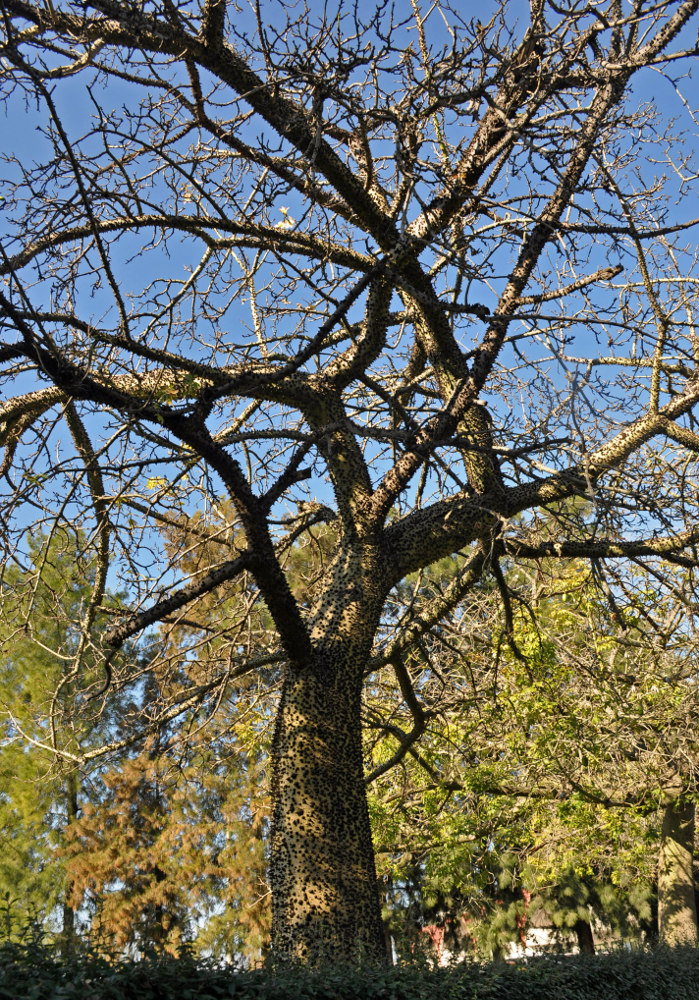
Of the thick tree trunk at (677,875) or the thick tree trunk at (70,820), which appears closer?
the thick tree trunk at (677,875)

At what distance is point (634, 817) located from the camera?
45.3 ft

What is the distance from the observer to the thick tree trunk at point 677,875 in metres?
13.9

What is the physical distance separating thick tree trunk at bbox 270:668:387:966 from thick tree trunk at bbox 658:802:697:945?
29.9ft

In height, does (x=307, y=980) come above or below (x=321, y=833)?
below

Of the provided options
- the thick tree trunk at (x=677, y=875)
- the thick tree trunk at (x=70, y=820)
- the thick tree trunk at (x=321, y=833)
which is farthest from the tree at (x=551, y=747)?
the thick tree trunk at (x=70, y=820)

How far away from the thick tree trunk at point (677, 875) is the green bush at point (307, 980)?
22.6 feet

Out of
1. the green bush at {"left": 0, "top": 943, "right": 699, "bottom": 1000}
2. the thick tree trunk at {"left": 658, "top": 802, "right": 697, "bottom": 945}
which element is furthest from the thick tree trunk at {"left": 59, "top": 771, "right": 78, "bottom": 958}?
the green bush at {"left": 0, "top": 943, "right": 699, "bottom": 1000}

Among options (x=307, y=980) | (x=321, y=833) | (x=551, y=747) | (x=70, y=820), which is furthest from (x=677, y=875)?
(x=70, y=820)

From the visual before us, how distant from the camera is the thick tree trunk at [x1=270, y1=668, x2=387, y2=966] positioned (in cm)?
601

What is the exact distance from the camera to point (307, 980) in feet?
13.5

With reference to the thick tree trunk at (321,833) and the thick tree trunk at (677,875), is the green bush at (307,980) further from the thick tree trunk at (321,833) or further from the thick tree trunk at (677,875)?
the thick tree trunk at (677,875)

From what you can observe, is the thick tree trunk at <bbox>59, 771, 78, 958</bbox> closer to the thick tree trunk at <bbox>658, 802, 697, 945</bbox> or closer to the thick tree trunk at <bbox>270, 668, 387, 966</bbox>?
the thick tree trunk at <bbox>658, 802, 697, 945</bbox>

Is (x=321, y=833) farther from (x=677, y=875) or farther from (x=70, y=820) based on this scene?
(x=70, y=820)

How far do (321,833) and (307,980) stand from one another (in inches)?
84.3
